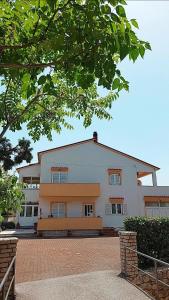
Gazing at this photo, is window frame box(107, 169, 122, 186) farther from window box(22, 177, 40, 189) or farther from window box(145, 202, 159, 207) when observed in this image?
window box(22, 177, 40, 189)

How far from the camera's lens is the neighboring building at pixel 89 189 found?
31125 millimetres

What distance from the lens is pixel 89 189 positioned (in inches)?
1235

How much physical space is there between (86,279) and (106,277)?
0.64 m

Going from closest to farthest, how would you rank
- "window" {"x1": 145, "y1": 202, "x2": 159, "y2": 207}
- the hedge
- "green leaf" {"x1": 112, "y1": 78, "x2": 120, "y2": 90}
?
"green leaf" {"x1": 112, "y1": 78, "x2": 120, "y2": 90} → the hedge → "window" {"x1": 145, "y1": 202, "x2": 159, "y2": 207}

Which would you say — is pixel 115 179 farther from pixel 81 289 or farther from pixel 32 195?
pixel 81 289

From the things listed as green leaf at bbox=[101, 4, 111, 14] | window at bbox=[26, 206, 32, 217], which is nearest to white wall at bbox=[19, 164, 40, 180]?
window at bbox=[26, 206, 32, 217]

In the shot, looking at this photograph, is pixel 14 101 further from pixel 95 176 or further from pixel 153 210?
pixel 153 210

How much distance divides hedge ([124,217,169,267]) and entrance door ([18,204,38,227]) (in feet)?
75.5

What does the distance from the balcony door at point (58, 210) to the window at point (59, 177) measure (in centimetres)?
249

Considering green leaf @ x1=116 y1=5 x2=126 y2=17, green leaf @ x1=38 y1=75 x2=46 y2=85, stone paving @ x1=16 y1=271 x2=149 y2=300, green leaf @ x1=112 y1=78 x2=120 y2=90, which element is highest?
green leaf @ x1=116 y1=5 x2=126 y2=17

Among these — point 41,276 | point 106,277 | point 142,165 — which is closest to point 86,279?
point 106,277

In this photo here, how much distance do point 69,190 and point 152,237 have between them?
66.4 feet

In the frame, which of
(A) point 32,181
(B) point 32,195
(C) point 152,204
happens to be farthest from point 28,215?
(C) point 152,204

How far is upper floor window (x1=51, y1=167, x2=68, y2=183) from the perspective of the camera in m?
32.5
